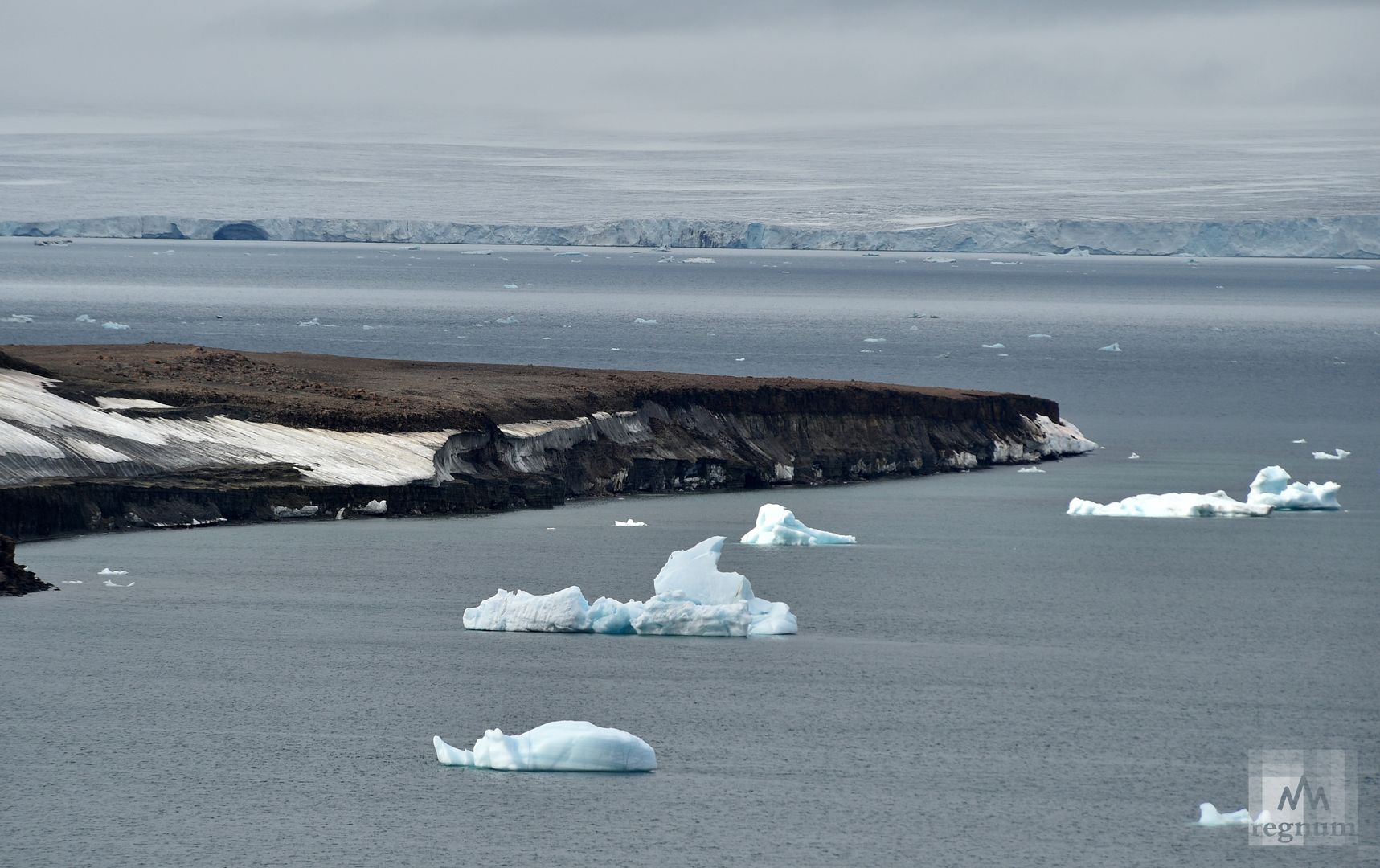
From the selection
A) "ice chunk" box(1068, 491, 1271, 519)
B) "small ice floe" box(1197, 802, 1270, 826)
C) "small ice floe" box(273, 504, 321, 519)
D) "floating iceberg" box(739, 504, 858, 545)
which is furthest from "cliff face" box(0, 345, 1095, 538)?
"small ice floe" box(1197, 802, 1270, 826)

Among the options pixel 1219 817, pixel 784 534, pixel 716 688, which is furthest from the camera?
pixel 784 534

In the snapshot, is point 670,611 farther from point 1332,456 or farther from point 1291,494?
point 1332,456

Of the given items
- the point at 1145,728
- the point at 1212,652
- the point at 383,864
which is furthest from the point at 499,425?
the point at 383,864

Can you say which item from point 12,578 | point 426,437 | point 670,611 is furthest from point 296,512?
point 670,611

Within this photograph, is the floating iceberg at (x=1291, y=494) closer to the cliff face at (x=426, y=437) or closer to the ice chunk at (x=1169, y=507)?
the ice chunk at (x=1169, y=507)

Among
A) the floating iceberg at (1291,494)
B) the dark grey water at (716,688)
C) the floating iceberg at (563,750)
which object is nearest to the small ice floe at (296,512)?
the dark grey water at (716,688)

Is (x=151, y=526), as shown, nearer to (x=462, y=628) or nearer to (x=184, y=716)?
(x=462, y=628)

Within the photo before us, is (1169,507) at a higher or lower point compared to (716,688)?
higher
